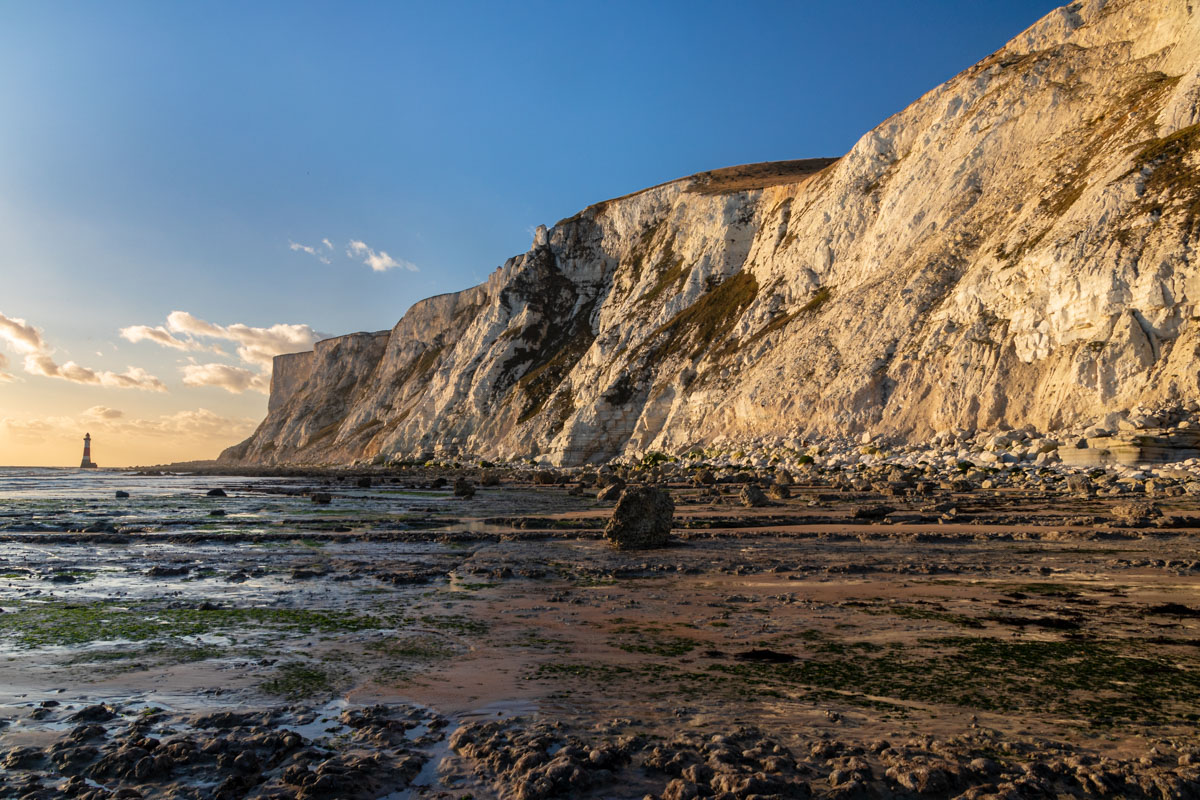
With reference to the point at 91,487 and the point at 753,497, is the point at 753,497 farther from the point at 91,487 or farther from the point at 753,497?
the point at 91,487

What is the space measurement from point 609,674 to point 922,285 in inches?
2002

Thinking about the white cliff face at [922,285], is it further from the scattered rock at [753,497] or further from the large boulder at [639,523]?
the large boulder at [639,523]

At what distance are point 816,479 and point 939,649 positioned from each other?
30703 millimetres

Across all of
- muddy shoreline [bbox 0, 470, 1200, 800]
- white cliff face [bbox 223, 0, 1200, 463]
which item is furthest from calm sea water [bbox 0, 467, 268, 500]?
white cliff face [bbox 223, 0, 1200, 463]

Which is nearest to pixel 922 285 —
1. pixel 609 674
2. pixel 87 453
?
pixel 609 674

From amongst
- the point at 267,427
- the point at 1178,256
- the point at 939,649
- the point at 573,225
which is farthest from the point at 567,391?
the point at 267,427

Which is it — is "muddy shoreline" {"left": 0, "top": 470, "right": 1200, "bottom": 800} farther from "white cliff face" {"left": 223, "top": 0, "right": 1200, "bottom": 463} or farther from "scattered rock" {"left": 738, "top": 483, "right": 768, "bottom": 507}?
"white cliff face" {"left": 223, "top": 0, "right": 1200, "bottom": 463}

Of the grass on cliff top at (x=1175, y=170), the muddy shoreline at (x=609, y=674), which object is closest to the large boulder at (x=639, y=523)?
the muddy shoreline at (x=609, y=674)

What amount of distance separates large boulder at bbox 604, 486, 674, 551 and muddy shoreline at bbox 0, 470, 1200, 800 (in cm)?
74

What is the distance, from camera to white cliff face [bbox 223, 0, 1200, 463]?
36.0 metres

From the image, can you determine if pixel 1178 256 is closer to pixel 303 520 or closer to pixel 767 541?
pixel 767 541

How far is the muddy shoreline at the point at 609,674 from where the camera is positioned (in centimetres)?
373

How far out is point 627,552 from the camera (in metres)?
13.0

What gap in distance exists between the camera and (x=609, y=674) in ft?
18.0
